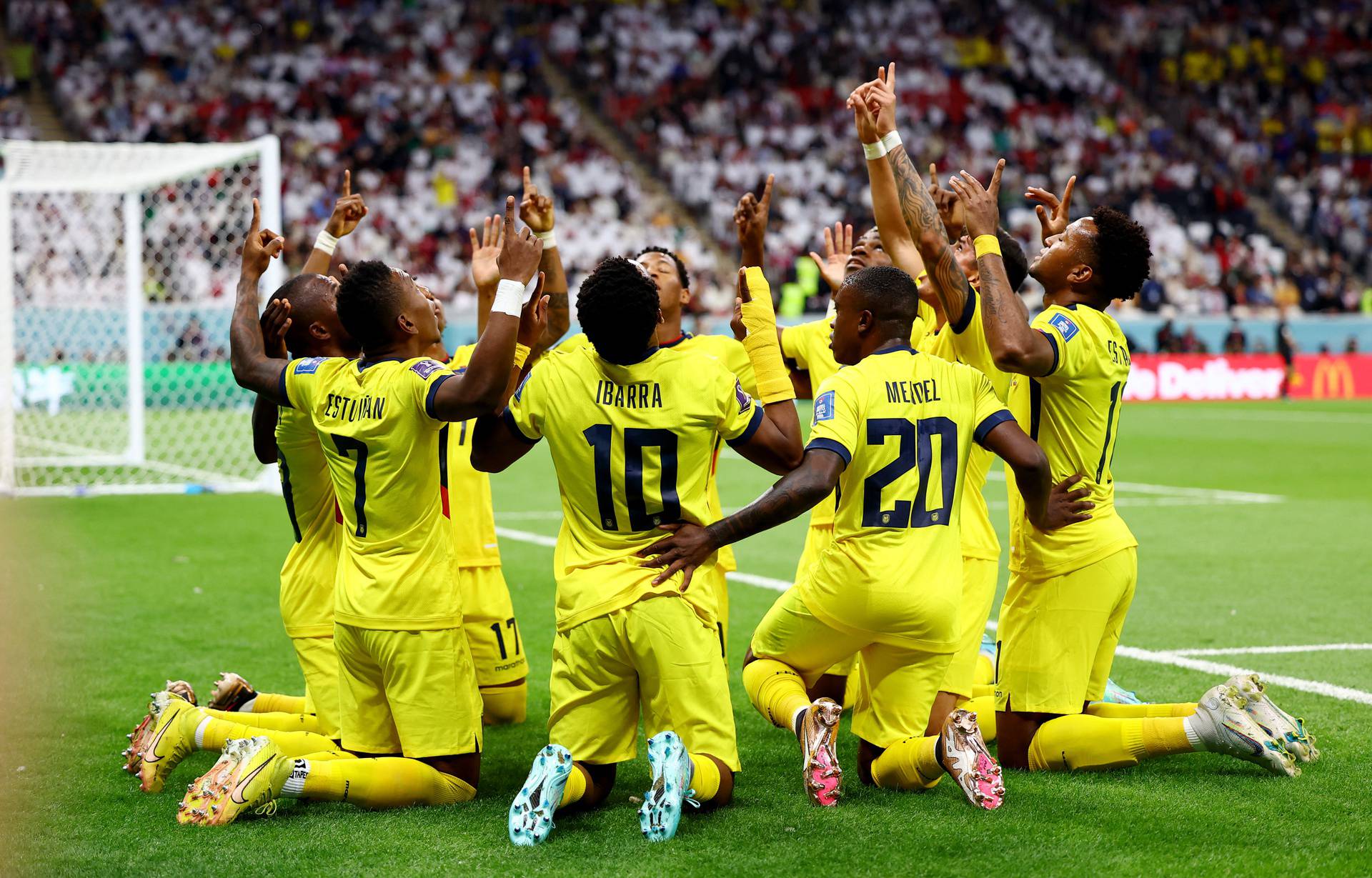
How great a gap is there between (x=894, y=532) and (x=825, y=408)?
477mm

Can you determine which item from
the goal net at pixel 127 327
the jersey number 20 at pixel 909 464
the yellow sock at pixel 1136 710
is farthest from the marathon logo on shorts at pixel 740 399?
the goal net at pixel 127 327

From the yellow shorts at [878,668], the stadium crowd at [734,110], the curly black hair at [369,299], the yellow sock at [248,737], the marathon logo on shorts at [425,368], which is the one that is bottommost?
the yellow sock at [248,737]

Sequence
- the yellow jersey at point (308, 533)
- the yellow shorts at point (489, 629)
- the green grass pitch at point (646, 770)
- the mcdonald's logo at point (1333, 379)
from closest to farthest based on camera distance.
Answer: the green grass pitch at point (646, 770), the yellow jersey at point (308, 533), the yellow shorts at point (489, 629), the mcdonald's logo at point (1333, 379)

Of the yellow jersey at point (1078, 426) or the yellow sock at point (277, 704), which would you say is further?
the yellow sock at point (277, 704)

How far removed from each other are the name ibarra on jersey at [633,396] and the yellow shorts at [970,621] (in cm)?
128

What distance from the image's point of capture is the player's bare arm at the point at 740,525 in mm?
4410

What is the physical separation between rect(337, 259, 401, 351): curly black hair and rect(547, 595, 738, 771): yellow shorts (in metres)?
1.18

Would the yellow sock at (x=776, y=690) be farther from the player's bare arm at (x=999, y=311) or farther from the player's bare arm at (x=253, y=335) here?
the player's bare arm at (x=253, y=335)

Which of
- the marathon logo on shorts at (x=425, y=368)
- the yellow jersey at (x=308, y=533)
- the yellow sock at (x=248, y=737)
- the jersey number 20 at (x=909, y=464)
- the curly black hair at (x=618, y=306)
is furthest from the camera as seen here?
the yellow jersey at (x=308, y=533)

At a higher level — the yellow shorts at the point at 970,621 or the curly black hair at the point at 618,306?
the curly black hair at the point at 618,306

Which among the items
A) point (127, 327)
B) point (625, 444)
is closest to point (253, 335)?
point (625, 444)

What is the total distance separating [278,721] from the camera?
553 centimetres

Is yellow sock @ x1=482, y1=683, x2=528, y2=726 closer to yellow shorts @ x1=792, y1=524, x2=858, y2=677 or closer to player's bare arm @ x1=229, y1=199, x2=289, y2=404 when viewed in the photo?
yellow shorts @ x1=792, y1=524, x2=858, y2=677

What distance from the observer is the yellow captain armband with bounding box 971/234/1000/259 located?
4.99m
